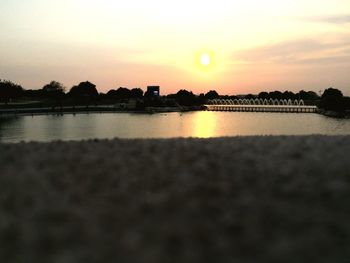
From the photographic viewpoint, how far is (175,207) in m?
7.18

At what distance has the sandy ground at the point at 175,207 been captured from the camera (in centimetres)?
574

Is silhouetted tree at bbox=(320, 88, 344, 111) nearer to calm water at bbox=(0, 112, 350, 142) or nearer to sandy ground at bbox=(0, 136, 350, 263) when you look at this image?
calm water at bbox=(0, 112, 350, 142)

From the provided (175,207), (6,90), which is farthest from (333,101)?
(175,207)

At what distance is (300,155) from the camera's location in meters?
11.0

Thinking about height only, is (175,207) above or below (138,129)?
above

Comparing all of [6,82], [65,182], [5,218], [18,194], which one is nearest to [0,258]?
[5,218]

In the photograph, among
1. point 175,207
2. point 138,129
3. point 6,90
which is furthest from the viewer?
point 6,90

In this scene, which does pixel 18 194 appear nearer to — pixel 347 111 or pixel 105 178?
pixel 105 178

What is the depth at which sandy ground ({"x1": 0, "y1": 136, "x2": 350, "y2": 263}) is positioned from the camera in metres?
5.74

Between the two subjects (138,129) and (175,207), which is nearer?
(175,207)

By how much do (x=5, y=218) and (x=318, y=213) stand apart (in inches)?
192

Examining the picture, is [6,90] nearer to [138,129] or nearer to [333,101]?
[138,129]

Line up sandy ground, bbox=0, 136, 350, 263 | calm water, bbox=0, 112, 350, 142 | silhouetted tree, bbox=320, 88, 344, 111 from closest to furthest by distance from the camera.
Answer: sandy ground, bbox=0, 136, 350, 263, calm water, bbox=0, 112, 350, 142, silhouetted tree, bbox=320, 88, 344, 111

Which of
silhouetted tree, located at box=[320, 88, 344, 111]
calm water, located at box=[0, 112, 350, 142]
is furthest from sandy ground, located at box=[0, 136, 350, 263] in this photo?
silhouetted tree, located at box=[320, 88, 344, 111]
